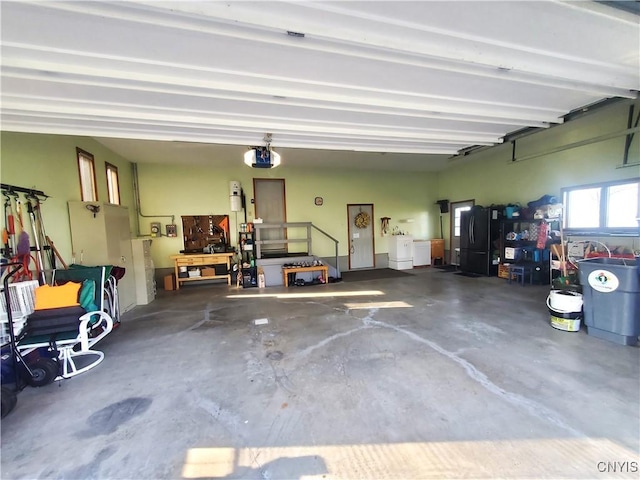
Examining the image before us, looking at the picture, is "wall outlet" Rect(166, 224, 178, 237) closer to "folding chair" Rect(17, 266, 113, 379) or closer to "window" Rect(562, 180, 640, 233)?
"folding chair" Rect(17, 266, 113, 379)

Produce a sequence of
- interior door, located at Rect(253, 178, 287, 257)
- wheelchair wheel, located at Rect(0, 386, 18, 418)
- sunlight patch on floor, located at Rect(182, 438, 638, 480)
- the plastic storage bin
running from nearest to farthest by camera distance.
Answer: sunlight patch on floor, located at Rect(182, 438, 638, 480), wheelchair wheel, located at Rect(0, 386, 18, 418), the plastic storage bin, interior door, located at Rect(253, 178, 287, 257)

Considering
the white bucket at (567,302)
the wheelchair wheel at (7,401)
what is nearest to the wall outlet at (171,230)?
the wheelchair wheel at (7,401)

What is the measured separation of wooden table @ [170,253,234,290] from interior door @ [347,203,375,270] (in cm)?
379

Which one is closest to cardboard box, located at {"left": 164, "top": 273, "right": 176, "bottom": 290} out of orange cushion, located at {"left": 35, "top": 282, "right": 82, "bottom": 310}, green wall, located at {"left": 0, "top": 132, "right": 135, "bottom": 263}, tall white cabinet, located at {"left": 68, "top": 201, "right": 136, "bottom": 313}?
tall white cabinet, located at {"left": 68, "top": 201, "right": 136, "bottom": 313}

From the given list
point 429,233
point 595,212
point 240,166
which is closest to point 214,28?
point 240,166

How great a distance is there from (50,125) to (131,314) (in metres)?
3.10

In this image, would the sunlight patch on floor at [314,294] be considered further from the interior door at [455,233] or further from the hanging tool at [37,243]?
the interior door at [455,233]

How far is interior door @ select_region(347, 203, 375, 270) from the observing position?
27.8 ft

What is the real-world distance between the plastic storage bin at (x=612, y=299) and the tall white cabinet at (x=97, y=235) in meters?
6.89

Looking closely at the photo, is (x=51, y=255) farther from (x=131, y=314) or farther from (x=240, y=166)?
(x=240, y=166)

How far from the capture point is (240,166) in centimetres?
719

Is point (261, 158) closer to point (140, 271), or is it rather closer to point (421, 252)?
point (140, 271)

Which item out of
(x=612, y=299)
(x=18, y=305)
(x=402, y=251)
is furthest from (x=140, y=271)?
(x=612, y=299)

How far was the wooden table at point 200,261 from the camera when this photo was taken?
6.57 meters
